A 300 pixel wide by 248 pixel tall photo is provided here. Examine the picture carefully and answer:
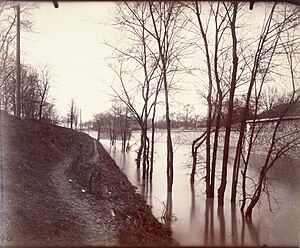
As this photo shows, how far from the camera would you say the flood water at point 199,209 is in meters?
1.04

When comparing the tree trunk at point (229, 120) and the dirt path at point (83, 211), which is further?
the tree trunk at point (229, 120)

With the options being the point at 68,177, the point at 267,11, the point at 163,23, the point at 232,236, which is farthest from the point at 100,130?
the point at 267,11

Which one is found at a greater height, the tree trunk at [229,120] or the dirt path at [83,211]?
the tree trunk at [229,120]

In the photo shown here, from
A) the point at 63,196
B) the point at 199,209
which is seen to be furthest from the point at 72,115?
Answer: the point at 199,209

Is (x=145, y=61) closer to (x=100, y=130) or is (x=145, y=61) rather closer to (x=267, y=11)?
(x=100, y=130)

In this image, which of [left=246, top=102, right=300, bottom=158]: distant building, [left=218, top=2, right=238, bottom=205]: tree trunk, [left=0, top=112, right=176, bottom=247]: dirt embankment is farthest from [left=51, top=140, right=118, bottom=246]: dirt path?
[left=246, top=102, right=300, bottom=158]: distant building

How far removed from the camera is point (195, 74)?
1074 mm

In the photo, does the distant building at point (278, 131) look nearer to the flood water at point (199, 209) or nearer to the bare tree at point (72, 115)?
the flood water at point (199, 209)

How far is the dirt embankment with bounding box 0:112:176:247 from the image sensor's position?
97cm

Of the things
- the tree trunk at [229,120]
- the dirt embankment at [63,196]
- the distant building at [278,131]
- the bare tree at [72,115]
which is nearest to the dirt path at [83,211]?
the dirt embankment at [63,196]

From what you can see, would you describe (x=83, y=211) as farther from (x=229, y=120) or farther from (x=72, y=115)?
(x=229, y=120)

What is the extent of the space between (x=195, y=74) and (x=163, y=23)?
19cm

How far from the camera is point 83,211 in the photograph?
998 millimetres

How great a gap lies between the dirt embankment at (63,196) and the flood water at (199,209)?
0.04 metres
